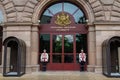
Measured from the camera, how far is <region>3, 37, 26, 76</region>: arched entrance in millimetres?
17125

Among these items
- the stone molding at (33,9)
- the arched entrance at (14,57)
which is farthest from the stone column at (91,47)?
the arched entrance at (14,57)

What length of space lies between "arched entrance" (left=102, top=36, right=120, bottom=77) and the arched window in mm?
4066

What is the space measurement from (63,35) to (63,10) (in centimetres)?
232

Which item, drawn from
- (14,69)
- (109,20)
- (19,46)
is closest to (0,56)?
(14,69)

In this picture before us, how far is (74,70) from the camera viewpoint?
20.2 m

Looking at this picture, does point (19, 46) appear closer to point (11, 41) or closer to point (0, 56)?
point (11, 41)

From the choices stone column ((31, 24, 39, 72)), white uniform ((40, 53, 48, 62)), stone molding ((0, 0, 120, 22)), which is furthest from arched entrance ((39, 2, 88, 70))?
stone molding ((0, 0, 120, 22))

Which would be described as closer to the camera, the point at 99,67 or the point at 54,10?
the point at 99,67

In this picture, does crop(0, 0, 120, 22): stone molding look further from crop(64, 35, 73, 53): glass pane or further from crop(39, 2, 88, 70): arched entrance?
crop(64, 35, 73, 53): glass pane

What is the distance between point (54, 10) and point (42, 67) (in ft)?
17.3

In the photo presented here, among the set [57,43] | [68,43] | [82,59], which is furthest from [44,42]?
[82,59]

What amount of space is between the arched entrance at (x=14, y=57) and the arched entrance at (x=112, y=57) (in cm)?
637

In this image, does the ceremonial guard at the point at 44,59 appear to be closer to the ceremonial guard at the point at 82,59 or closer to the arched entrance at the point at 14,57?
the arched entrance at the point at 14,57

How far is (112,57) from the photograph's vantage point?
19.1 meters
